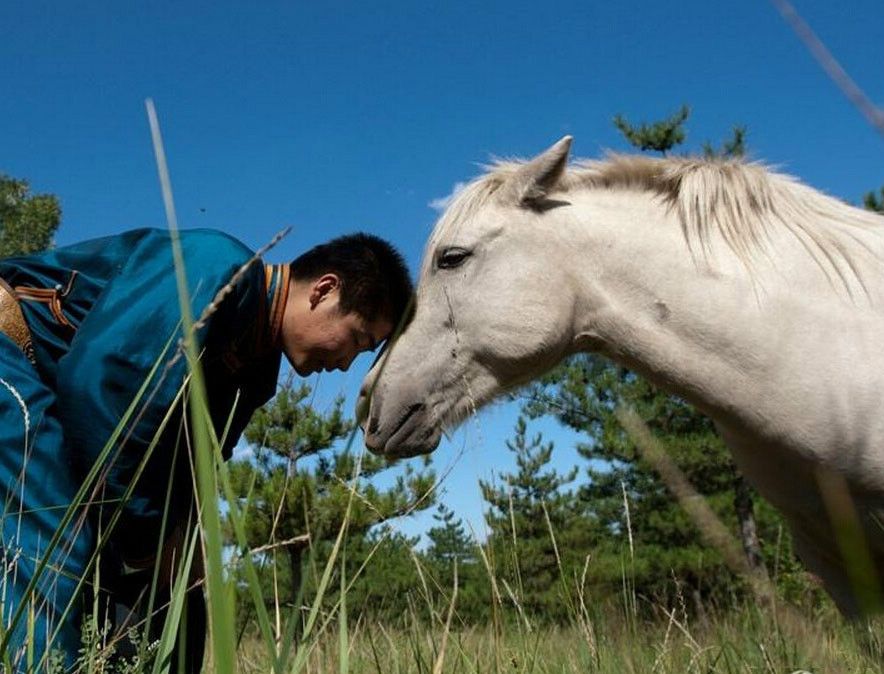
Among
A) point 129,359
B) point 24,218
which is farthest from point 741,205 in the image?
point 24,218

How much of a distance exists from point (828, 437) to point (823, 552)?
737 mm

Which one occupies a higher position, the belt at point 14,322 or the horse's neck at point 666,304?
the horse's neck at point 666,304

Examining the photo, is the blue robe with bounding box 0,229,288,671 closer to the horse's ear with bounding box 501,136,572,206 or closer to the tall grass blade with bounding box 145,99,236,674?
the horse's ear with bounding box 501,136,572,206

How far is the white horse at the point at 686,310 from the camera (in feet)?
9.50

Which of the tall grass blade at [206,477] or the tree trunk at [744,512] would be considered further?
the tree trunk at [744,512]

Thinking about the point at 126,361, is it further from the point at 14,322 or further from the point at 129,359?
the point at 14,322

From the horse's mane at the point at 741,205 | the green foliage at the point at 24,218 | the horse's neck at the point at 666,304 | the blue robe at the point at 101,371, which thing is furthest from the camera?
the green foliage at the point at 24,218

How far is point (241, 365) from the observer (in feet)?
9.97

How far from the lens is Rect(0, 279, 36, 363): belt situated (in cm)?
262

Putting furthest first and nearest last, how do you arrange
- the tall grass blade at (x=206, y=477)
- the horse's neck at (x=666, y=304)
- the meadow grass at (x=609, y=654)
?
the horse's neck at (x=666, y=304) < the meadow grass at (x=609, y=654) < the tall grass blade at (x=206, y=477)

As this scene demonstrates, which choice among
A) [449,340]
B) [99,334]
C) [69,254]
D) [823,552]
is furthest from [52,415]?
[823,552]

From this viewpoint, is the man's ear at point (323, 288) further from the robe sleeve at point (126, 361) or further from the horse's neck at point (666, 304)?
the horse's neck at point (666, 304)

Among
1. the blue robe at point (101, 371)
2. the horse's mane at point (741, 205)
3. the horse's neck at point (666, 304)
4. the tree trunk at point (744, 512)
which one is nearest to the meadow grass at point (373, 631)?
the blue robe at point (101, 371)

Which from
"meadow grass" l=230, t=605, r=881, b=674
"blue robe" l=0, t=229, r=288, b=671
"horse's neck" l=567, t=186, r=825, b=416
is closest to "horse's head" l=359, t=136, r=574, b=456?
"horse's neck" l=567, t=186, r=825, b=416
